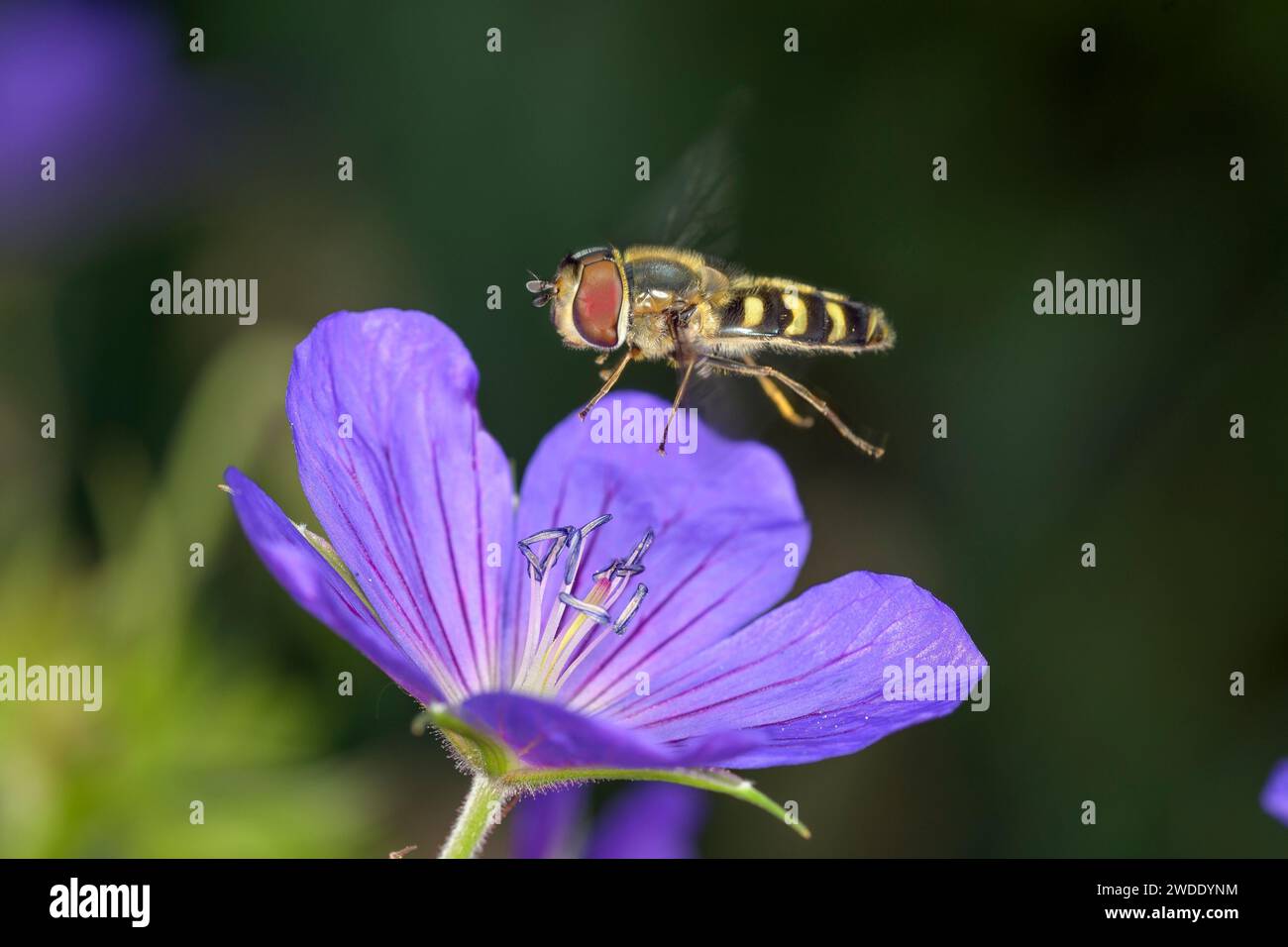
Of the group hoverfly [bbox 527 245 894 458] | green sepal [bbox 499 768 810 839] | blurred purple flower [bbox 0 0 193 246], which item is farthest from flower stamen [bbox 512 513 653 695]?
blurred purple flower [bbox 0 0 193 246]

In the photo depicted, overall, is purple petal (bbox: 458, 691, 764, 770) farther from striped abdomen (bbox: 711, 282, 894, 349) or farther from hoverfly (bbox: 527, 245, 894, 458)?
striped abdomen (bbox: 711, 282, 894, 349)

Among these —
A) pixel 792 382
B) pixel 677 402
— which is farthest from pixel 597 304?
pixel 792 382

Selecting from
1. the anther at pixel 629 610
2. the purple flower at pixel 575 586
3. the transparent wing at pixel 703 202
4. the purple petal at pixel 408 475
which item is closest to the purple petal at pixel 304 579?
the purple flower at pixel 575 586

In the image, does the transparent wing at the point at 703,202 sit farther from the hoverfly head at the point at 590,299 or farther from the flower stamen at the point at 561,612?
the flower stamen at the point at 561,612

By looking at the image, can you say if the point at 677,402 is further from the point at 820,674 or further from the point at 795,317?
the point at 820,674
